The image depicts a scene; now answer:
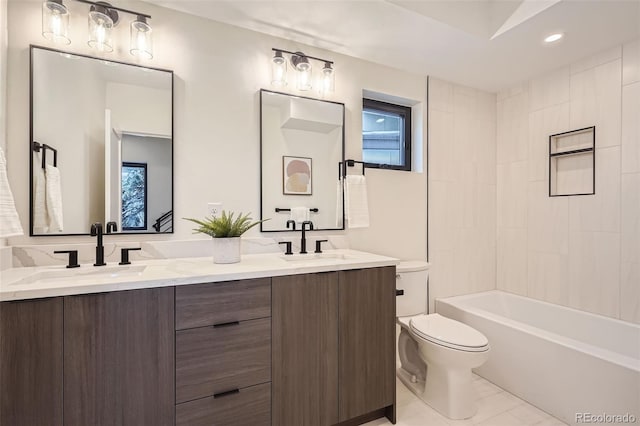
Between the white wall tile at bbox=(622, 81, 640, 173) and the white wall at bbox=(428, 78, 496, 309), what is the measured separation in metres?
Result: 0.92

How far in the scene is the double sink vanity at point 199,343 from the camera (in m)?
1.00

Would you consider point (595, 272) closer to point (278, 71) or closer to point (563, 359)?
point (563, 359)

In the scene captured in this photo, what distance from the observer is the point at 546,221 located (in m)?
2.42

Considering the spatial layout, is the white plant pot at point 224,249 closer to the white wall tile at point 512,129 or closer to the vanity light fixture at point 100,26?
the vanity light fixture at point 100,26

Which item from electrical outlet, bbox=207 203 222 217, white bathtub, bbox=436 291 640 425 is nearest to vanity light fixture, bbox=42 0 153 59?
electrical outlet, bbox=207 203 222 217

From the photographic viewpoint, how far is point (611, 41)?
1.94m

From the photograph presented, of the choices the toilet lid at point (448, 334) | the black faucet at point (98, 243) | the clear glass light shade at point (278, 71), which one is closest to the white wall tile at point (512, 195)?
the toilet lid at point (448, 334)

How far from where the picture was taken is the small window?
234 cm

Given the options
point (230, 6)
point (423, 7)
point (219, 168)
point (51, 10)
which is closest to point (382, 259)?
point (219, 168)

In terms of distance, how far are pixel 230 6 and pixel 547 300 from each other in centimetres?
314

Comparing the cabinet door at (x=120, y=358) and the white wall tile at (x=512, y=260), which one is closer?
the cabinet door at (x=120, y=358)

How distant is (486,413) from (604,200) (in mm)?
1680

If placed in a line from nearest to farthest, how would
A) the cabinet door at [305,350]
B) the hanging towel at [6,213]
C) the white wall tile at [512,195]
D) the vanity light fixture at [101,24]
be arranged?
1. the hanging towel at [6,213]
2. the cabinet door at [305,350]
3. the vanity light fixture at [101,24]
4. the white wall tile at [512,195]

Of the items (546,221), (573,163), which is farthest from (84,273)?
(573,163)
